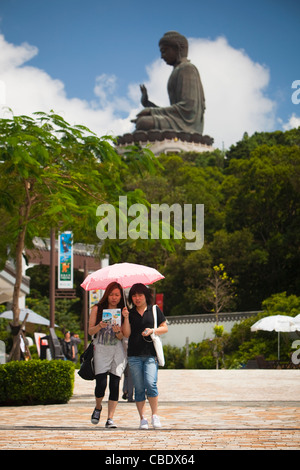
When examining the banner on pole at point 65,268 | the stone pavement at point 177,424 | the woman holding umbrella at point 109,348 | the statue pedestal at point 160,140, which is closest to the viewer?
the stone pavement at point 177,424

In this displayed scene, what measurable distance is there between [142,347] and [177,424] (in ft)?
4.59

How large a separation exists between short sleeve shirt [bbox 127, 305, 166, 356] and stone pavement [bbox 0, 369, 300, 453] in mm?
794

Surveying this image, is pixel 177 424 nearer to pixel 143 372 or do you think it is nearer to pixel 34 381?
pixel 143 372

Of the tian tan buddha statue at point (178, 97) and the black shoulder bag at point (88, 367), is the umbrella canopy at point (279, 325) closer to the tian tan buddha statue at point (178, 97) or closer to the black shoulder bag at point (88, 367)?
the black shoulder bag at point (88, 367)

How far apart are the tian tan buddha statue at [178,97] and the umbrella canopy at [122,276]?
7828cm

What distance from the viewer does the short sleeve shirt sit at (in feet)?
27.2

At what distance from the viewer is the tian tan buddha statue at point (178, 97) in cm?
8731

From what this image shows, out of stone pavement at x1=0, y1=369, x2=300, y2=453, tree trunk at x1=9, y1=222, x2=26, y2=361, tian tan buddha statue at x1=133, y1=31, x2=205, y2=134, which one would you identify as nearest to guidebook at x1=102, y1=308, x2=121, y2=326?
stone pavement at x1=0, y1=369, x2=300, y2=453

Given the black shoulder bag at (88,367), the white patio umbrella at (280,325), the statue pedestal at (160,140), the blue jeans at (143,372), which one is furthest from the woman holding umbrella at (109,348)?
the statue pedestal at (160,140)

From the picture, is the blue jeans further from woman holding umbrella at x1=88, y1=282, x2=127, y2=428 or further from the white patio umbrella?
the white patio umbrella

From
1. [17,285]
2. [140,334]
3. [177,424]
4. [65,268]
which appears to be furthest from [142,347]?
[65,268]

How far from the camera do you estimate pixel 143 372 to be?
8359 mm

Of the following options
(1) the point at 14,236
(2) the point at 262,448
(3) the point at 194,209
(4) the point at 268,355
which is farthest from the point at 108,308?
(3) the point at 194,209
